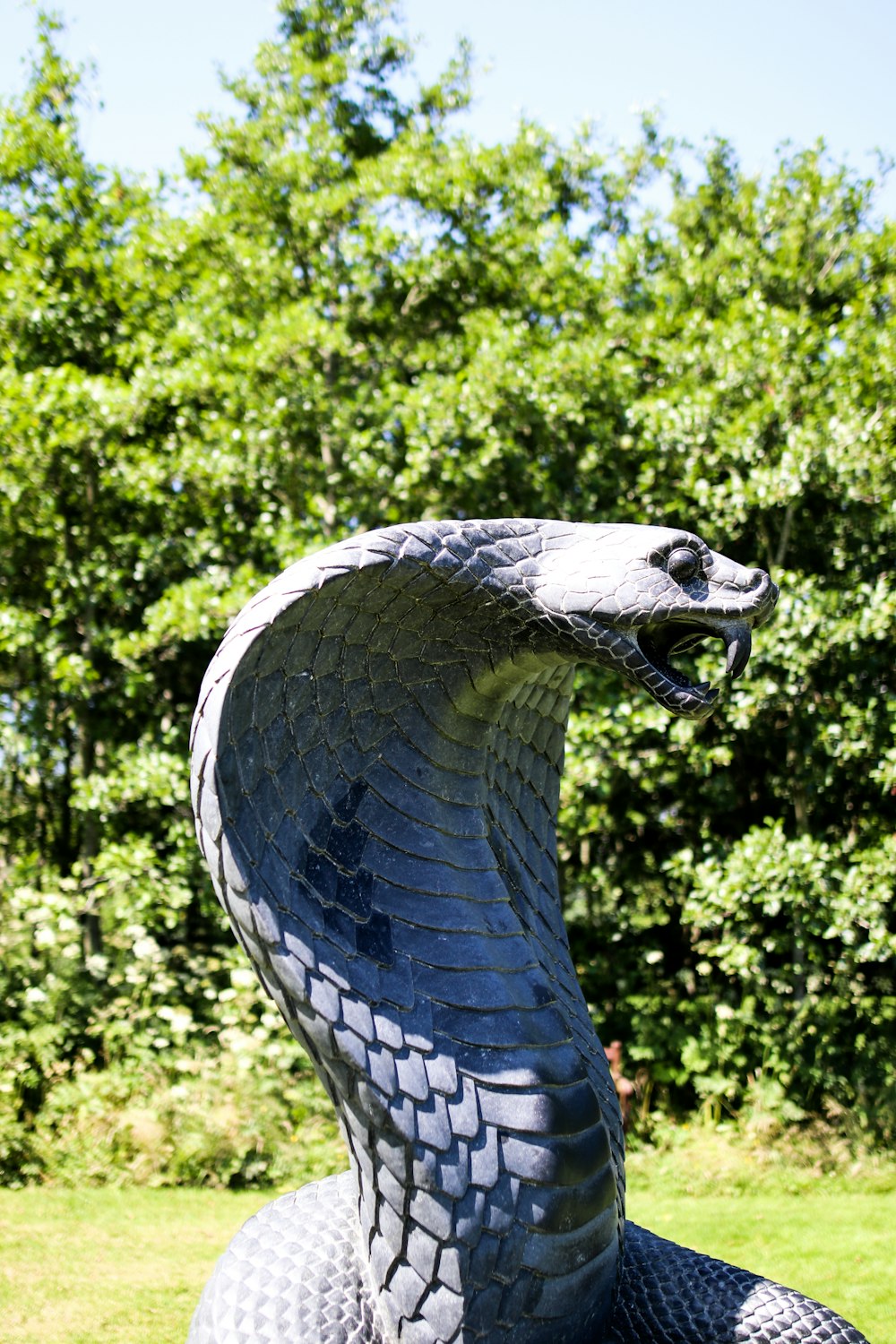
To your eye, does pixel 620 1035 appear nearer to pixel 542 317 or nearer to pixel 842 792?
pixel 842 792

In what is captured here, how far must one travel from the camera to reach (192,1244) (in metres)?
5.93

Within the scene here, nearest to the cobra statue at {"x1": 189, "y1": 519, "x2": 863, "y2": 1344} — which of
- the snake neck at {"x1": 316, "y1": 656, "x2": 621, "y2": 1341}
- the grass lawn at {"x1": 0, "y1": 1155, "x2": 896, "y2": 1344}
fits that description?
the snake neck at {"x1": 316, "y1": 656, "x2": 621, "y2": 1341}

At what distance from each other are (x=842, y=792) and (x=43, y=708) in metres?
6.05

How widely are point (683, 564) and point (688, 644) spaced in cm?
19

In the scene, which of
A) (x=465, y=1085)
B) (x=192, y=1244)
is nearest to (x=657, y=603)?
(x=465, y=1085)

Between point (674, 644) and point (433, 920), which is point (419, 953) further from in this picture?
point (674, 644)

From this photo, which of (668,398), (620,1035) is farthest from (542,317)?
(620,1035)

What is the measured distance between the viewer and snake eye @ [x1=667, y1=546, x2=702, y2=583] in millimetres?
2172

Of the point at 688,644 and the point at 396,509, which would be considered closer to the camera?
the point at 688,644

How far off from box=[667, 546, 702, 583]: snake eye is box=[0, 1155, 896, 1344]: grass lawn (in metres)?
3.93

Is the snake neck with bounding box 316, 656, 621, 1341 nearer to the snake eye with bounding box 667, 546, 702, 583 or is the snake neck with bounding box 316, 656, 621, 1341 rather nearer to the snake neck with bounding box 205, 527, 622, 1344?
the snake neck with bounding box 205, 527, 622, 1344

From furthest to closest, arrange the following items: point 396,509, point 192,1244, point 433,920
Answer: point 396,509, point 192,1244, point 433,920

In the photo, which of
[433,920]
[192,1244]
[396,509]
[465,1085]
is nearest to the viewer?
[465,1085]

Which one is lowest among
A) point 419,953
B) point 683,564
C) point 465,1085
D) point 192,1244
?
point 192,1244
